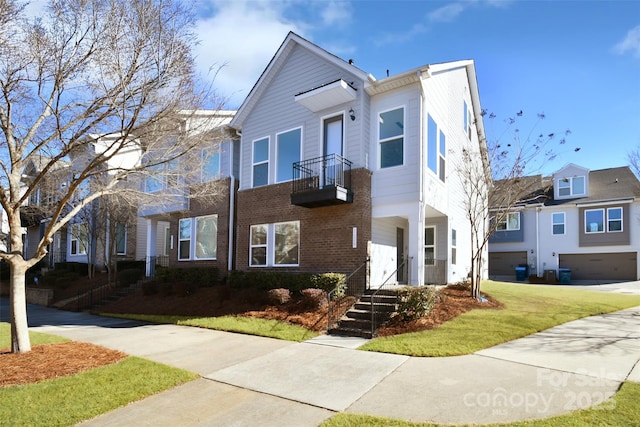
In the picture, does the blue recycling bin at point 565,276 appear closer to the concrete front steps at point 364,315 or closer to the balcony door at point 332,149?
the balcony door at point 332,149

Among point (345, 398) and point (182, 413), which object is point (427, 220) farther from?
point (182, 413)

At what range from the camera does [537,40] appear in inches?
445

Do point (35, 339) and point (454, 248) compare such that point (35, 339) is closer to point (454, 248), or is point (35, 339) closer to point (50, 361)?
point (50, 361)

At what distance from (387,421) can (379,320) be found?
5.32 meters

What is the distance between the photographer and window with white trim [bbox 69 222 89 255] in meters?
22.6

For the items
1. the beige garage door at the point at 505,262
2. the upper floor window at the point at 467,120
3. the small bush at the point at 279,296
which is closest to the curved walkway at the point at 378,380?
the small bush at the point at 279,296

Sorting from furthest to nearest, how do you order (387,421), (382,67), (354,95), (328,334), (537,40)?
1. (382,67)
2. (354,95)
3. (537,40)
4. (328,334)
5. (387,421)

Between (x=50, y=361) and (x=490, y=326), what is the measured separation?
30.0 ft

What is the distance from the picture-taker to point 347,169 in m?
13.2

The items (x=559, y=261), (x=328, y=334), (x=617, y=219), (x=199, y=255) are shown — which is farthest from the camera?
(x=559, y=261)

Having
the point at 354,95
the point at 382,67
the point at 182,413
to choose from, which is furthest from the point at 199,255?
the point at 182,413

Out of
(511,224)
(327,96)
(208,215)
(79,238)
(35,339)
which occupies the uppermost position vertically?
(327,96)

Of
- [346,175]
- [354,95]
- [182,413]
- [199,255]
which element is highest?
[354,95]

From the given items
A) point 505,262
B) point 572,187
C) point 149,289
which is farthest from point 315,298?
point 572,187
